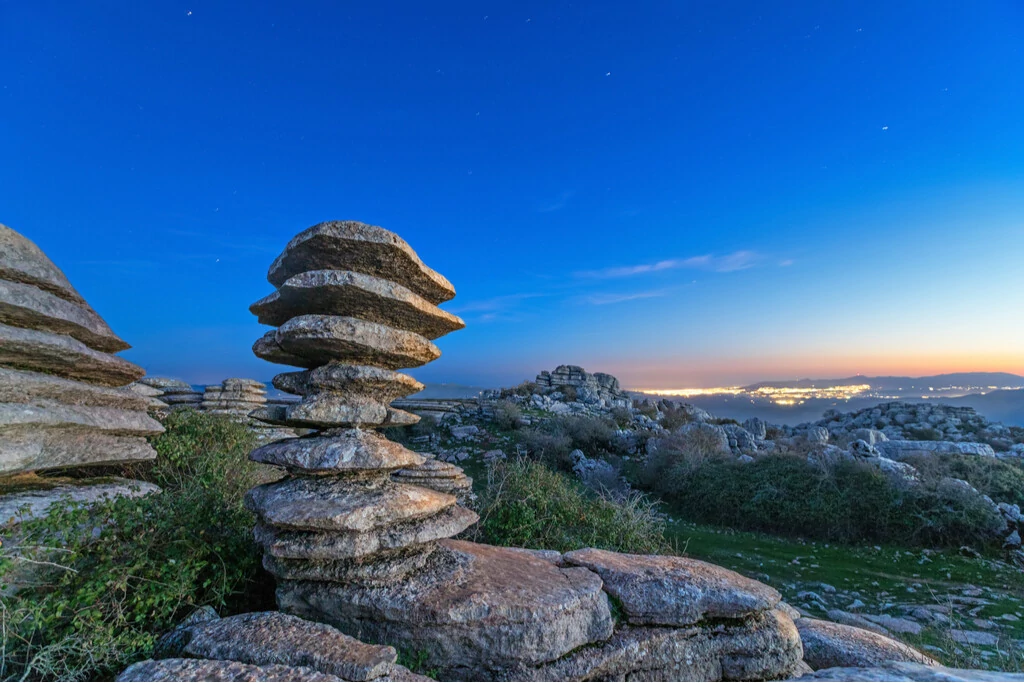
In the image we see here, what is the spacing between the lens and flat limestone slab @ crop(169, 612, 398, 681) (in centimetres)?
293

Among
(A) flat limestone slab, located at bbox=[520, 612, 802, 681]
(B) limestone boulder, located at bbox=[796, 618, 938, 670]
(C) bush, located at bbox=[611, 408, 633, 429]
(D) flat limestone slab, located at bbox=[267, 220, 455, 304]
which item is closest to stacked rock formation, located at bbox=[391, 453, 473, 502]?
(D) flat limestone slab, located at bbox=[267, 220, 455, 304]

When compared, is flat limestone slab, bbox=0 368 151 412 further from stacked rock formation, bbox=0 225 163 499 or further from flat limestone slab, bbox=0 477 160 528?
flat limestone slab, bbox=0 477 160 528

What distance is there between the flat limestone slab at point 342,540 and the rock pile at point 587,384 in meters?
25.0

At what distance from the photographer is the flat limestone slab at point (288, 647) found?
293 centimetres

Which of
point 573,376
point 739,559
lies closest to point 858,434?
point 739,559

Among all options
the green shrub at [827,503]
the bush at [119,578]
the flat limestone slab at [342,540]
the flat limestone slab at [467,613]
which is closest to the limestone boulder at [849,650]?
the flat limestone slab at [467,613]

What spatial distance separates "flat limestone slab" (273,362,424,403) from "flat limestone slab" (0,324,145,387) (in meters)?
3.44

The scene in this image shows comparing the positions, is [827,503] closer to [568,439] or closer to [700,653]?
[568,439]

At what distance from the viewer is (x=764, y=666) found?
4.16m

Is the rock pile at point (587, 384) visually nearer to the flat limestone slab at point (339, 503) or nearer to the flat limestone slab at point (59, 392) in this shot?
the flat limestone slab at point (59, 392)

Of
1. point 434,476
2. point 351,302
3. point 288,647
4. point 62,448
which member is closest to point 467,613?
point 288,647

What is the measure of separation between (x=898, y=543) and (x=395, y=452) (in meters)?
12.5

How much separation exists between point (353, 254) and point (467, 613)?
3430 millimetres

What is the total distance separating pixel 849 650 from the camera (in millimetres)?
4656
